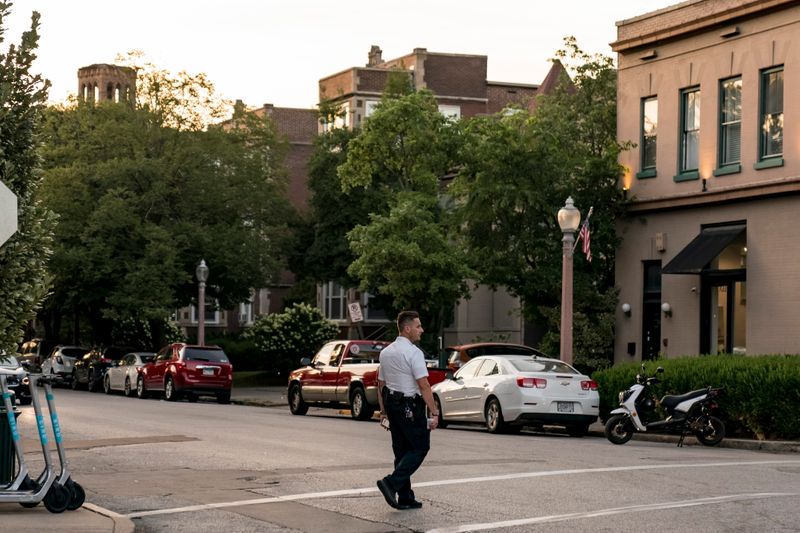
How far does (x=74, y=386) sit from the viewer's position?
5066 centimetres

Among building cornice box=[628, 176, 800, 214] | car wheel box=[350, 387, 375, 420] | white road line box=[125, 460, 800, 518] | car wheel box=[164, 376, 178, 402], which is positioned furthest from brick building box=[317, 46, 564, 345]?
white road line box=[125, 460, 800, 518]

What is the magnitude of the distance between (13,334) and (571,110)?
27.4 meters

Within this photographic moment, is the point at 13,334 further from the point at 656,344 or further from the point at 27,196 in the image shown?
the point at 656,344

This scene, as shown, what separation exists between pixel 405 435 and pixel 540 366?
1234cm

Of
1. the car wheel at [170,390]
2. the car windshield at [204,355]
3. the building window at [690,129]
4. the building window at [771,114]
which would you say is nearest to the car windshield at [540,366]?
the building window at [771,114]

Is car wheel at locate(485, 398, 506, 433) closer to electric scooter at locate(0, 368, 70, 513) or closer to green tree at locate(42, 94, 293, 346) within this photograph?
electric scooter at locate(0, 368, 70, 513)

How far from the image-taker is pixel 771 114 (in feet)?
101

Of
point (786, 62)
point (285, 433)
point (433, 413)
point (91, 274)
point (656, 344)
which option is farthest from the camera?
point (91, 274)

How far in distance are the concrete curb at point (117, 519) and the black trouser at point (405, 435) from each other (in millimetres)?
2458

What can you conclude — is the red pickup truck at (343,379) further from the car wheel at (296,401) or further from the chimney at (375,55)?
the chimney at (375,55)

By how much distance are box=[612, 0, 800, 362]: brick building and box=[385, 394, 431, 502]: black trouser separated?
1873 cm

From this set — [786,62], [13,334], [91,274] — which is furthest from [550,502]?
[91,274]

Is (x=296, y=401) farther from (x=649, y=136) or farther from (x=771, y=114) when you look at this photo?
(x=771, y=114)

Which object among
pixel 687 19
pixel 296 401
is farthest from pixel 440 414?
pixel 687 19
